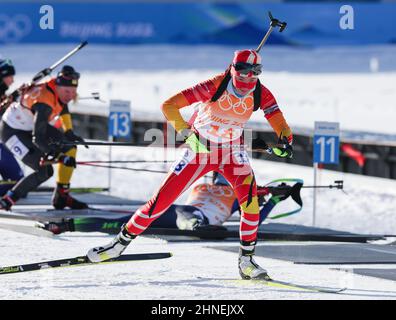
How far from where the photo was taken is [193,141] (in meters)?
9.04

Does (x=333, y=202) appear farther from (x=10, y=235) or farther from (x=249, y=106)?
(x=249, y=106)

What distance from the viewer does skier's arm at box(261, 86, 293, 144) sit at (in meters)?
9.29

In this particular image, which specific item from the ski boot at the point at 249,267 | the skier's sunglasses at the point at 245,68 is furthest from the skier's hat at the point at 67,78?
the ski boot at the point at 249,267

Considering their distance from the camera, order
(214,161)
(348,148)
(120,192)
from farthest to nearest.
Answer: (348,148), (120,192), (214,161)

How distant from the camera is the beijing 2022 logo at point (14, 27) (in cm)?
3983

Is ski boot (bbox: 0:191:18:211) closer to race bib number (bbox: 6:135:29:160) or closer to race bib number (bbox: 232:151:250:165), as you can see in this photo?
race bib number (bbox: 6:135:29:160)

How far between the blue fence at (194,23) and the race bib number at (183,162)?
28555 mm

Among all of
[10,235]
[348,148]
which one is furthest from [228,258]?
[348,148]

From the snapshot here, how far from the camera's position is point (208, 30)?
39.9 m

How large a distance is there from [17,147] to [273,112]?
4.78m

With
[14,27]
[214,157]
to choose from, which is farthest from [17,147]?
[14,27]

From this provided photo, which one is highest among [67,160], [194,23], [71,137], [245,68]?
[194,23]

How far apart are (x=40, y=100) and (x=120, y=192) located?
12.0ft

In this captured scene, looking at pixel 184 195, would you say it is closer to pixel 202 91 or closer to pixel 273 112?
pixel 273 112
